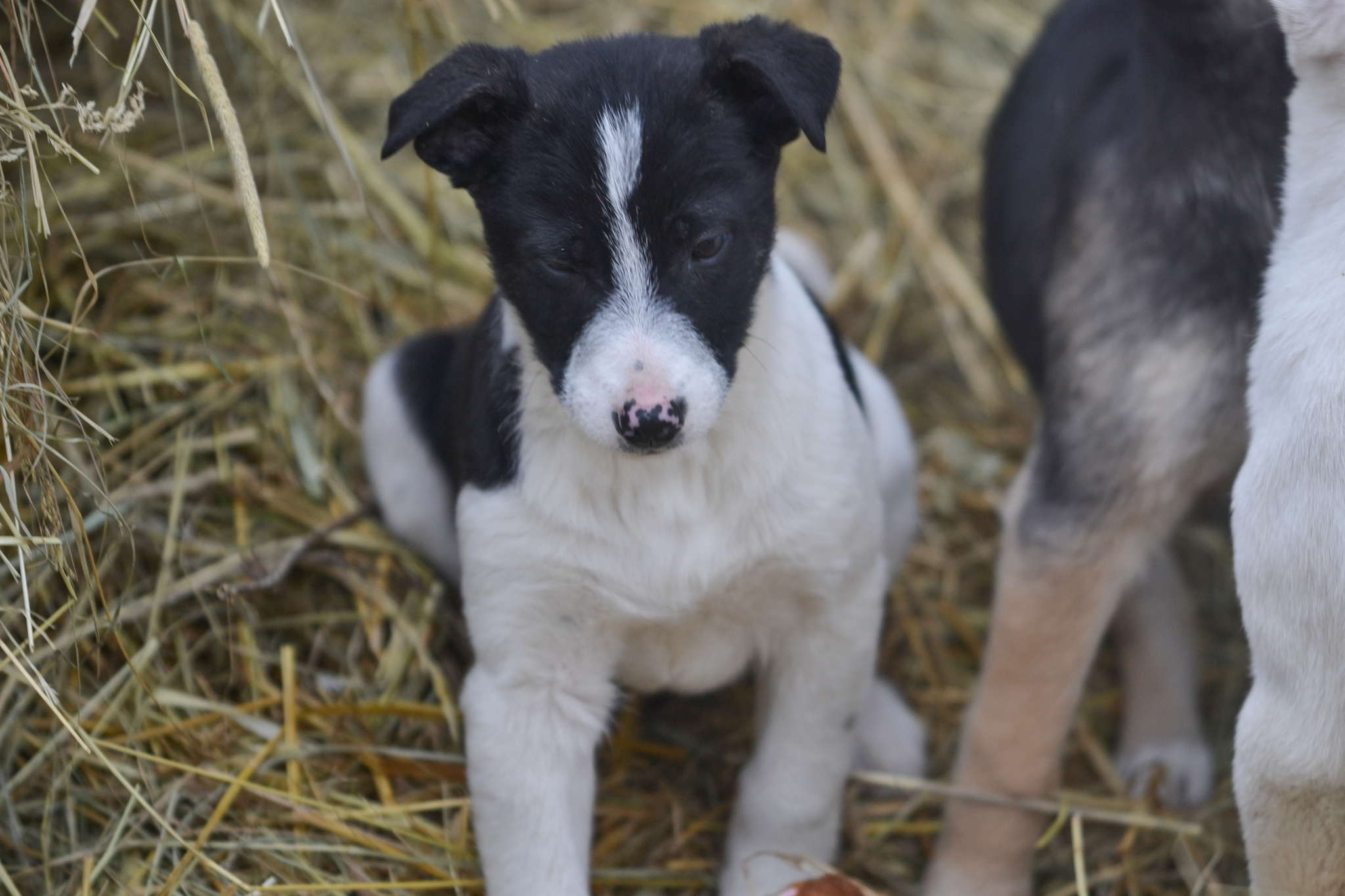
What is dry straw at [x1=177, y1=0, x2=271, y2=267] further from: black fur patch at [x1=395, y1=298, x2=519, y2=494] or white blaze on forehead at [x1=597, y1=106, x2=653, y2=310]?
white blaze on forehead at [x1=597, y1=106, x2=653, y2=310]

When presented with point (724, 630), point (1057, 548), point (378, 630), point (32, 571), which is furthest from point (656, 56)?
point (32, 571)

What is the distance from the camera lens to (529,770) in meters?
2.67

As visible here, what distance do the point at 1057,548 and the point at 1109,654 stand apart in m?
1.06

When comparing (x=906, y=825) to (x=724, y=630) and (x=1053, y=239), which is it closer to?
(x=724, y=630)

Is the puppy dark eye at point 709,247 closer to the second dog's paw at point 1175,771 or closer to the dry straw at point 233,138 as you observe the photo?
the dry straw at point 233,138

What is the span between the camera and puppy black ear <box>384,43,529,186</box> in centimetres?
228

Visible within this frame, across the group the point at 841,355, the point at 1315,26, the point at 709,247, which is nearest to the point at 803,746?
the point at 841,355

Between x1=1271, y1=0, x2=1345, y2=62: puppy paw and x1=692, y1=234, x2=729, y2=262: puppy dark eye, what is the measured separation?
1055mm

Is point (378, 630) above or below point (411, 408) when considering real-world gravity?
below

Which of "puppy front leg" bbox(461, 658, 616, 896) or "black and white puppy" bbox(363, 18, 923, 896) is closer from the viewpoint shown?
"black and white puppy" bbox(363, 18, 923, 896)

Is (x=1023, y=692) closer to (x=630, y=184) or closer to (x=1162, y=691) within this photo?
(x=1162, y=691)

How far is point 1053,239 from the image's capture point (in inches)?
123

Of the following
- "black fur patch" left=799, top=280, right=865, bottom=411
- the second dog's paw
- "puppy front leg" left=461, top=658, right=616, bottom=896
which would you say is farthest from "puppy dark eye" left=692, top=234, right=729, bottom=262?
the second dog's paw

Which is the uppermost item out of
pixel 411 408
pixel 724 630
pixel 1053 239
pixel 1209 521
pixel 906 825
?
pixel 1053 239
